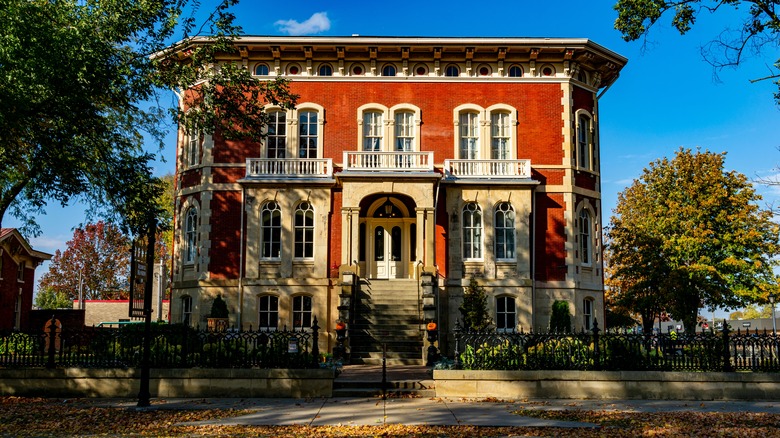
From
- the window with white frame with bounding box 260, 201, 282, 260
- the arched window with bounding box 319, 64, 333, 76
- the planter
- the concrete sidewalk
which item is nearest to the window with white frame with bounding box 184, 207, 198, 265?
the window with white frame with bounding box 260, 201, 282, 260

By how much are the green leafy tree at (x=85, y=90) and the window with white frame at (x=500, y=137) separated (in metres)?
9.71

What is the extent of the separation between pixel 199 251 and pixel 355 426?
16248 mm

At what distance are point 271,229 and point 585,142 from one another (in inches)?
517

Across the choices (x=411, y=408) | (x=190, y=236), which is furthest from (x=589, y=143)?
(x=411, y=408)

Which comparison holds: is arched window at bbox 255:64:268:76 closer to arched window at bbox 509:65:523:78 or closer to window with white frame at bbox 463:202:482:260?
window with white frame at bbox 463:202:482:260

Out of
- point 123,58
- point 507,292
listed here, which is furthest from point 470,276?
point 123,58

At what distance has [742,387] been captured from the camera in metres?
15.0

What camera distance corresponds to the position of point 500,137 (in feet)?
88.1

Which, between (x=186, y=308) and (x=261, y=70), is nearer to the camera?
(x=186, y=308)

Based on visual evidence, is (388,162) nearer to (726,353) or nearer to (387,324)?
(387,324)

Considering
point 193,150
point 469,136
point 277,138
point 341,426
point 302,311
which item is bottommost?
point 341,426

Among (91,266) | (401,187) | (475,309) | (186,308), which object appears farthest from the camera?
(91,266)

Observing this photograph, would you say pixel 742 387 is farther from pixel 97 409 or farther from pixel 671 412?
pixel 97 409

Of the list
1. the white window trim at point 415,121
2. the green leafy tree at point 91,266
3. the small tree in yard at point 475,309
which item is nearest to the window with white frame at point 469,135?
the white window trim at point 415,121
